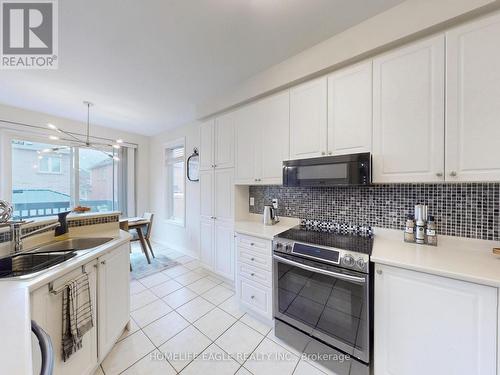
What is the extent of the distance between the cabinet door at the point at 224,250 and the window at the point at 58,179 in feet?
10.1

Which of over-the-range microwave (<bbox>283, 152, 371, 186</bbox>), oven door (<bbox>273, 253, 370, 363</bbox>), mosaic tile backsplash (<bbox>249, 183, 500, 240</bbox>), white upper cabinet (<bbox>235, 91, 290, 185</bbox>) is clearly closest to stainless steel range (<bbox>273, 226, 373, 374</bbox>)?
oven door (<bbox>273, 253, 370, 363</bbox>)

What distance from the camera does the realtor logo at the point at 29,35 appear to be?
1400 millimetres

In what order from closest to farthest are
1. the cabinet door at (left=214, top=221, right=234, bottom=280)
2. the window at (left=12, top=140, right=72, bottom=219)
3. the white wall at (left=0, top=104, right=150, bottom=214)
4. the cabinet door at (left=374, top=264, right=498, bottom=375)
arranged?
the cabinet door at (left=374, top=264, right=498, bottom=375) < the cabinet door at (left=214, top=221, right=234, bottom=280) < the white wall at (left=0, top=104, right=150, bottom=214) < the window at (left=12, top=140, right=72, bottom=219)

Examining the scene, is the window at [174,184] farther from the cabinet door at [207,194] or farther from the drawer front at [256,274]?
the drawer front at [256,274]

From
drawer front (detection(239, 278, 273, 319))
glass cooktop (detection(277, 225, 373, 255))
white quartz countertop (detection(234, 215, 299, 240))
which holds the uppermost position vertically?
glass cooktop (detection(277, 225, 373, 255))

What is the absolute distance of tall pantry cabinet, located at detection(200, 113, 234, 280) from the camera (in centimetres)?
259

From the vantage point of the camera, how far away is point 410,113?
55.2 inches

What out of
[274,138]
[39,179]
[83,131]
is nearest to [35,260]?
[274,138]

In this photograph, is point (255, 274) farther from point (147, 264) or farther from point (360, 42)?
point (147, 264)

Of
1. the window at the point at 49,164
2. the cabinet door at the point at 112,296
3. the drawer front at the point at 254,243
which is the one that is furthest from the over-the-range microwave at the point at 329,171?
the window at the point at 49,164

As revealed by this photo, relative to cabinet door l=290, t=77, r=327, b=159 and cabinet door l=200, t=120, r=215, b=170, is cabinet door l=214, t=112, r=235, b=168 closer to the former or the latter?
cabinet door l=200, t=120, r=215, b=170

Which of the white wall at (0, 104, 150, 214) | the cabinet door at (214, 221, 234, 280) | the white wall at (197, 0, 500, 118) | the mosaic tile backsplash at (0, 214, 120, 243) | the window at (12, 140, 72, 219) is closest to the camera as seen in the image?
the white wall at (197, 0, 500, 118)

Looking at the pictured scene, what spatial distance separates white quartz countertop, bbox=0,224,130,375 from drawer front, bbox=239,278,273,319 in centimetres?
136

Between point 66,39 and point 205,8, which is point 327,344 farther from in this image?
point 66,39
